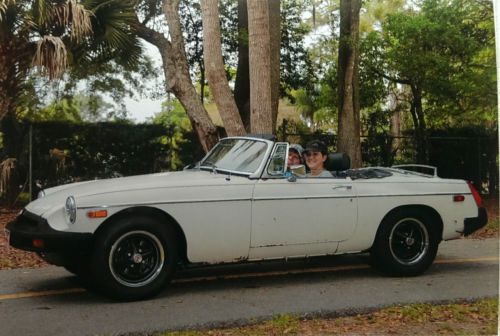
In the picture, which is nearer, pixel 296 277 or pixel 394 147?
pixel 296 277

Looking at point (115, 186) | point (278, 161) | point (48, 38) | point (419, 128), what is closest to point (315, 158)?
point (278, 161)

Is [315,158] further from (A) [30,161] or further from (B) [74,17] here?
(A) [30,161]

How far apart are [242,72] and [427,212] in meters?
9.40

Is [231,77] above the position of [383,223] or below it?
above

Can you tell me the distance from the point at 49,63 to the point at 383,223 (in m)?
7.44

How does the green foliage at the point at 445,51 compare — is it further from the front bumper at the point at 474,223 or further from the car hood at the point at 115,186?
the car hood at the point at 115,186

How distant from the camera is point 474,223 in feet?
22.4

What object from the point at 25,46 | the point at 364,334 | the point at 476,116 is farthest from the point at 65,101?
the point at 364,334

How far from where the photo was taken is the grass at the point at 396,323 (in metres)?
4.46

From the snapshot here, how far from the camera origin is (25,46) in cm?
1150

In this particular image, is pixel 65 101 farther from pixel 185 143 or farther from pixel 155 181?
pixel 155 181

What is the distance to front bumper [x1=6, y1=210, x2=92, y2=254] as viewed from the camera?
4988mm

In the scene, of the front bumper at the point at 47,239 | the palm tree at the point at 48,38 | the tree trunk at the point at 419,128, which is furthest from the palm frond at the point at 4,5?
the tree trunk at the point at 419,128

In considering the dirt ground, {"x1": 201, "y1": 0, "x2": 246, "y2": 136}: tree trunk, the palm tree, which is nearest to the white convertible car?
the dirt ground
